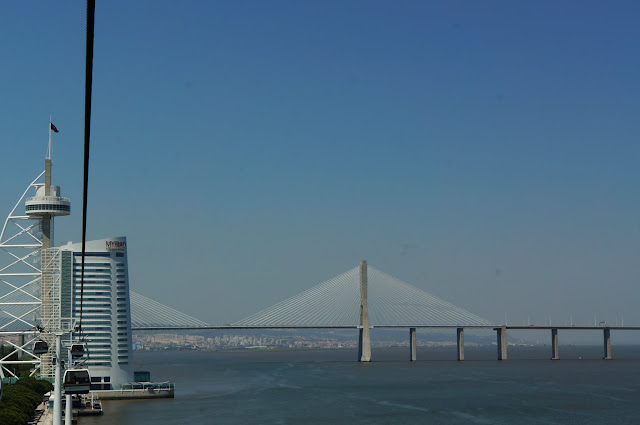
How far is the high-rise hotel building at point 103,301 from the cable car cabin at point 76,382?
66640mm

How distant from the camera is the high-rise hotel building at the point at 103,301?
90.5 m

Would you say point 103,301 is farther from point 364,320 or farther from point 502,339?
point 502,339

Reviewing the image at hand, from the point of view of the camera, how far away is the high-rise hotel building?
90.5m

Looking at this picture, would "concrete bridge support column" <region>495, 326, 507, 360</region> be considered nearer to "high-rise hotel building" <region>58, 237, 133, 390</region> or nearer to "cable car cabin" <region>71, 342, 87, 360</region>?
"high-rise hotel building" <region>58, 237, 133, 390</region>

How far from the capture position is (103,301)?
9238cm

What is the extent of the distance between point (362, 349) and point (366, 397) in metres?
67.4

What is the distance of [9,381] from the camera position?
3081 inches

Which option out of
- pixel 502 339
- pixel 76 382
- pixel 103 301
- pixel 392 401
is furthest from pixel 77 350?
pixel 502 339

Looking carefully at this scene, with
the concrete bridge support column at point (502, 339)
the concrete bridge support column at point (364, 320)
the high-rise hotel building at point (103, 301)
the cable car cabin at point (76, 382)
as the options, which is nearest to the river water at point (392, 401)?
the high-rise hotel building at point (103, 301)

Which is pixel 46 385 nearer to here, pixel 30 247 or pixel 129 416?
pixel 129 416

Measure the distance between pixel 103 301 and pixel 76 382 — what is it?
69629 mm

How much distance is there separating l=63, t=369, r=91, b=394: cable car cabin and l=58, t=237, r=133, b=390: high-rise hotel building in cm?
6664

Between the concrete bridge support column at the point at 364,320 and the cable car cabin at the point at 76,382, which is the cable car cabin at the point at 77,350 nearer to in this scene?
the cable car cabin at the point at 76,382

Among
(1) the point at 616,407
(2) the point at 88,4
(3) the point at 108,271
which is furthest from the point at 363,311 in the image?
(2) the point at 88,4
